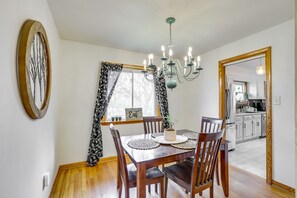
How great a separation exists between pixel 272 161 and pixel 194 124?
172 centimetres

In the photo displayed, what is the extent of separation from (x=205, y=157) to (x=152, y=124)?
4.17 ft

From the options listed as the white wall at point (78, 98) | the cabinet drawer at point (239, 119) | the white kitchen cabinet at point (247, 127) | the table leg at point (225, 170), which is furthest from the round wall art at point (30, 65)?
the white kitchen cabinet at point (247, 127)

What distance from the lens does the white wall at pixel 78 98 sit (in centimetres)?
272

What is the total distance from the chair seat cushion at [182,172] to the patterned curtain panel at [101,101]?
1612mm

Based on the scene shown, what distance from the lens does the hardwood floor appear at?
200cm

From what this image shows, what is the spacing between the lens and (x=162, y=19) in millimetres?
2031

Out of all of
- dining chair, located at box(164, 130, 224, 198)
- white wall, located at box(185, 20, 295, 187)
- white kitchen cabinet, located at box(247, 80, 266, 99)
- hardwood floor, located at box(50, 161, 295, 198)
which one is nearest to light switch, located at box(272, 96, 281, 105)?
white wall, located at box(185, 20, 295, 187)

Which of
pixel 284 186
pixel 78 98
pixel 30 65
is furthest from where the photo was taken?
pixel 78 98

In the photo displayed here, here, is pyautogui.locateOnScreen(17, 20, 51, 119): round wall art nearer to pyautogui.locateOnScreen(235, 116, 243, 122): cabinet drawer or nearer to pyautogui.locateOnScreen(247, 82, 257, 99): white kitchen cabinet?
pyautogui.locateOnScreen(235, 116, 243, 122): cabinet drawer

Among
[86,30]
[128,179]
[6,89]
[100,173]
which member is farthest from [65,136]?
[6,89]

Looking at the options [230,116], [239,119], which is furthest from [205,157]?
[239,119]

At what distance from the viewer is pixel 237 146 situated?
414 centimetres

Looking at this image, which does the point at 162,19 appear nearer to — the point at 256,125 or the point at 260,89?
the point at 256,125

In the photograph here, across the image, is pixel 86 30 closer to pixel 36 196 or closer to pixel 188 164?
pixel 36 196
